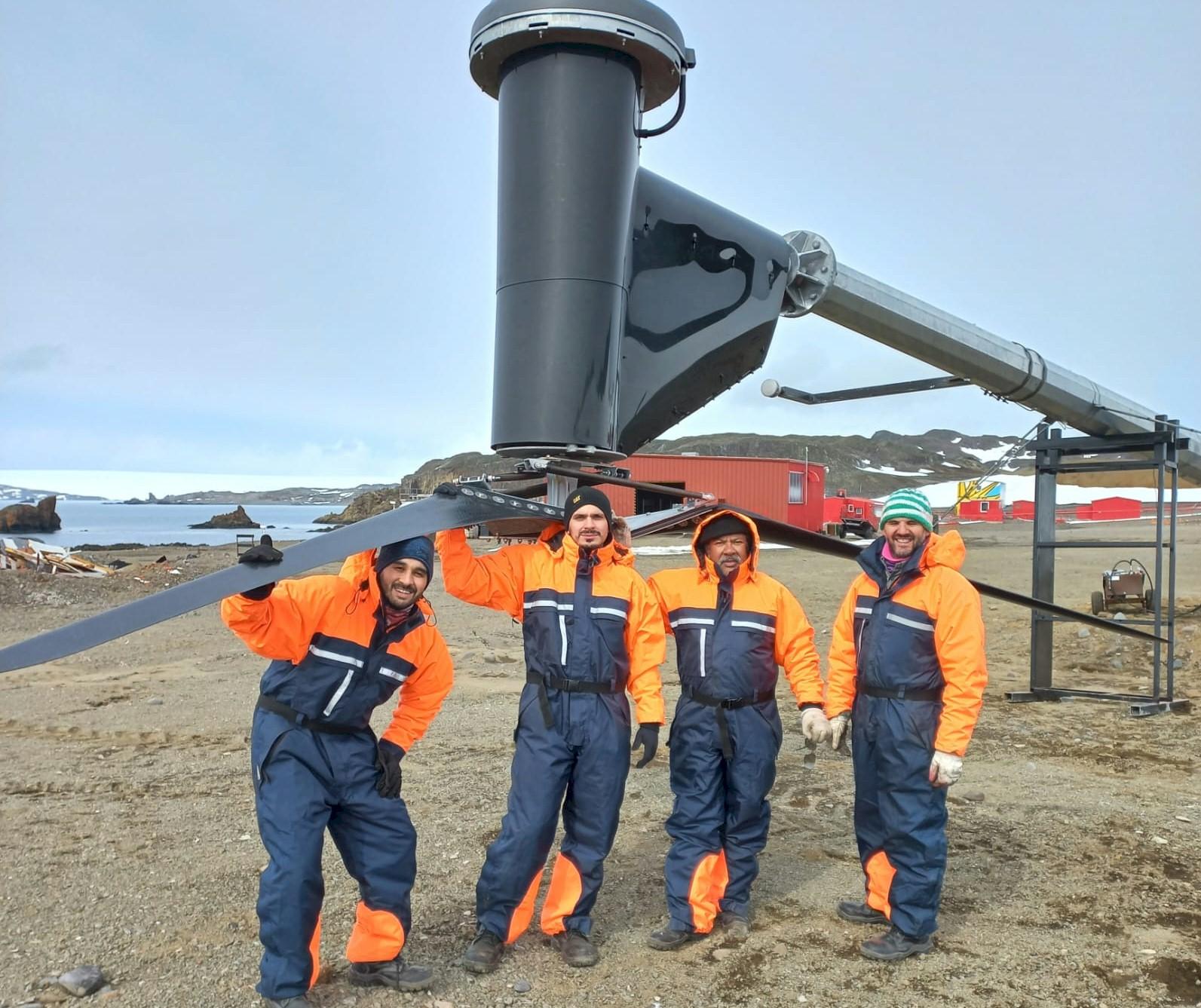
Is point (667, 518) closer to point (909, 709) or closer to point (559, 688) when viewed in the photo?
point (559, 688)

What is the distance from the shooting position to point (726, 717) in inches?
156

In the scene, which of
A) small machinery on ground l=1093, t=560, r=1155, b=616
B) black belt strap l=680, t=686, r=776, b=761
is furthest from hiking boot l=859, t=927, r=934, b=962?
small machinery on ground l=1093, t=560, r=1155, b=616

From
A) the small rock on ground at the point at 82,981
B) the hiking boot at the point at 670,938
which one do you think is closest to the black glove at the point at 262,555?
the small rock on ground at the point at 82,981

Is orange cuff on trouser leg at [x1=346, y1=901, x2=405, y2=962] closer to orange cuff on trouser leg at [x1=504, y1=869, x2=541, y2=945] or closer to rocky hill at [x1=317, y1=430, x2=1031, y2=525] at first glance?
orange cuff on trouser leg at [x1=504, y1=869, x2=541, y2=945]

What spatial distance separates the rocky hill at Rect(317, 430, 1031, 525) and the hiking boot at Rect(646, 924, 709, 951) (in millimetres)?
65335

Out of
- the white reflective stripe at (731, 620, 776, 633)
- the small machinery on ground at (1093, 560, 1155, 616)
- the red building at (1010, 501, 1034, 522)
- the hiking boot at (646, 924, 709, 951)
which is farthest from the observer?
the red building at (1010, 501, 1034, 522)

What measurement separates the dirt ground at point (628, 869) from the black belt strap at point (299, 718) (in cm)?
97

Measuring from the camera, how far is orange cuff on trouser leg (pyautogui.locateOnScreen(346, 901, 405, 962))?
346cm

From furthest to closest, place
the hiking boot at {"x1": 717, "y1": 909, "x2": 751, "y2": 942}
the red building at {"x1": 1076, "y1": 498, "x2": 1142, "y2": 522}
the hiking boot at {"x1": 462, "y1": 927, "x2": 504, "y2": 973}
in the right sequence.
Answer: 1. the red building at {"x1": 1076, "y1": 498, "x2": 1142, "y2": 522}
2. the hiking boot at {"x1": 717, "y1": 909, "x2": 751, "y2": 942}
3. the hiking boot at {"x1": 462, "y1": 927, "x2": 504, "y2": 973}

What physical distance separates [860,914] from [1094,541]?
5.66 metres

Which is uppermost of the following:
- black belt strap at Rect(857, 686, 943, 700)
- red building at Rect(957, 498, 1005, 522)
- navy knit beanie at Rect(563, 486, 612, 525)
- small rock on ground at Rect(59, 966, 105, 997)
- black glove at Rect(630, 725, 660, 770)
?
red building at Rect(957, 498, 1005, 522)

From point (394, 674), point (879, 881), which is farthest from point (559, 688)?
point (879, 881)

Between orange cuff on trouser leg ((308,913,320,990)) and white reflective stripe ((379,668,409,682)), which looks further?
white reflective stripe ((379,668,409,682))

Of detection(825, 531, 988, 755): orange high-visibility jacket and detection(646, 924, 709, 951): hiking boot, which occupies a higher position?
detection(825, 531, 988, 755): orange high-visibility jacket
